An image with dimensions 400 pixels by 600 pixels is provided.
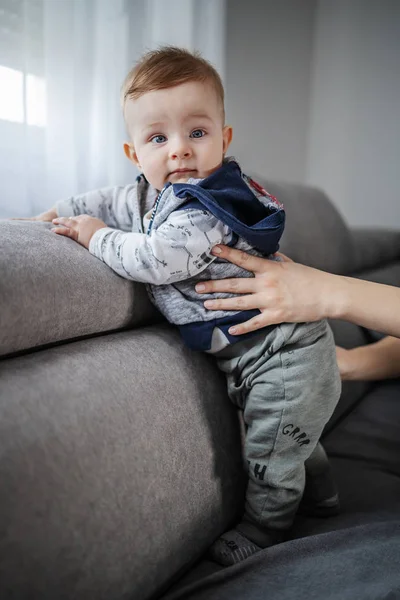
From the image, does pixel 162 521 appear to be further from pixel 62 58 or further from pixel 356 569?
pixel 62 58

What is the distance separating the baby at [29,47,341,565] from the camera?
865 mm

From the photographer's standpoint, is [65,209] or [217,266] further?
[65,209]

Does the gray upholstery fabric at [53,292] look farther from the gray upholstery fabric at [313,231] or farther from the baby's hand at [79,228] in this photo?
the gray upholstery fabric at [313,231]

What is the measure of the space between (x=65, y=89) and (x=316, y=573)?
1.52m

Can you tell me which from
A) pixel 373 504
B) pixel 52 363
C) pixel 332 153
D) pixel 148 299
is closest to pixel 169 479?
pixel 52 363

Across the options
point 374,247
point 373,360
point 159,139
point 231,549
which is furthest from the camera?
point 374,247

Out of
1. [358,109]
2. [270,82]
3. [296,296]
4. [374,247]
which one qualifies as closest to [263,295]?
[296,296]

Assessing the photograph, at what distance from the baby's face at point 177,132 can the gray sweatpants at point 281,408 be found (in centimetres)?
32

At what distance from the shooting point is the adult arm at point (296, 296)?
0.90 meters

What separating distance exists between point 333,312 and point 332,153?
2618 mm

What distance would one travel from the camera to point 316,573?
0.76 metres

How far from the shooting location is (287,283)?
3.10 feet

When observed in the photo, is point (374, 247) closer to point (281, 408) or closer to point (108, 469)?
point (281, 408)

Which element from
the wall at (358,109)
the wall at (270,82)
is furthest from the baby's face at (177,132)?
the wall at (358,109)
